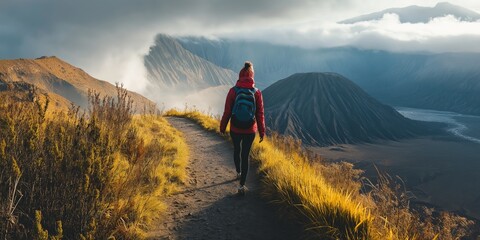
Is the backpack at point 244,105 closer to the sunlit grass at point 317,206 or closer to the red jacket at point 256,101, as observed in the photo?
the red jacket at point 256,101

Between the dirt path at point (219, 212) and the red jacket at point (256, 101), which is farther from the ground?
the red jacket at point (256, 101)

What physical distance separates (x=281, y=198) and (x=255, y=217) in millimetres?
563

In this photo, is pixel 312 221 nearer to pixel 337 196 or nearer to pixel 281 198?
pixel 337 196

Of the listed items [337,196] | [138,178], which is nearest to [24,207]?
[138,178]

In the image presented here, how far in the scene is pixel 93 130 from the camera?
13.8ft

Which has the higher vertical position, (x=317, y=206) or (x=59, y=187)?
(x=59, y=187)

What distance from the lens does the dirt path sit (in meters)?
4.70

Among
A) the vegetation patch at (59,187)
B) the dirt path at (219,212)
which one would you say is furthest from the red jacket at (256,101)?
the vegetation patch at (59,187)

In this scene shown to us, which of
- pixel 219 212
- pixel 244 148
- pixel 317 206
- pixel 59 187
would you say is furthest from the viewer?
pixel 244 148

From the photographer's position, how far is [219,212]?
5.45m

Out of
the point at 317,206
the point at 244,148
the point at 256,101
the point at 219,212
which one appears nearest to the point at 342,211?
the point at 317,206

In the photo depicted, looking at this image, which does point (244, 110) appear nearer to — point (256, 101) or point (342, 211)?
point (256, 101)

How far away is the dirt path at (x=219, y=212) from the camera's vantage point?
4.70 m

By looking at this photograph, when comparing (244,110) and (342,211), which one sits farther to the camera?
(244,110)
